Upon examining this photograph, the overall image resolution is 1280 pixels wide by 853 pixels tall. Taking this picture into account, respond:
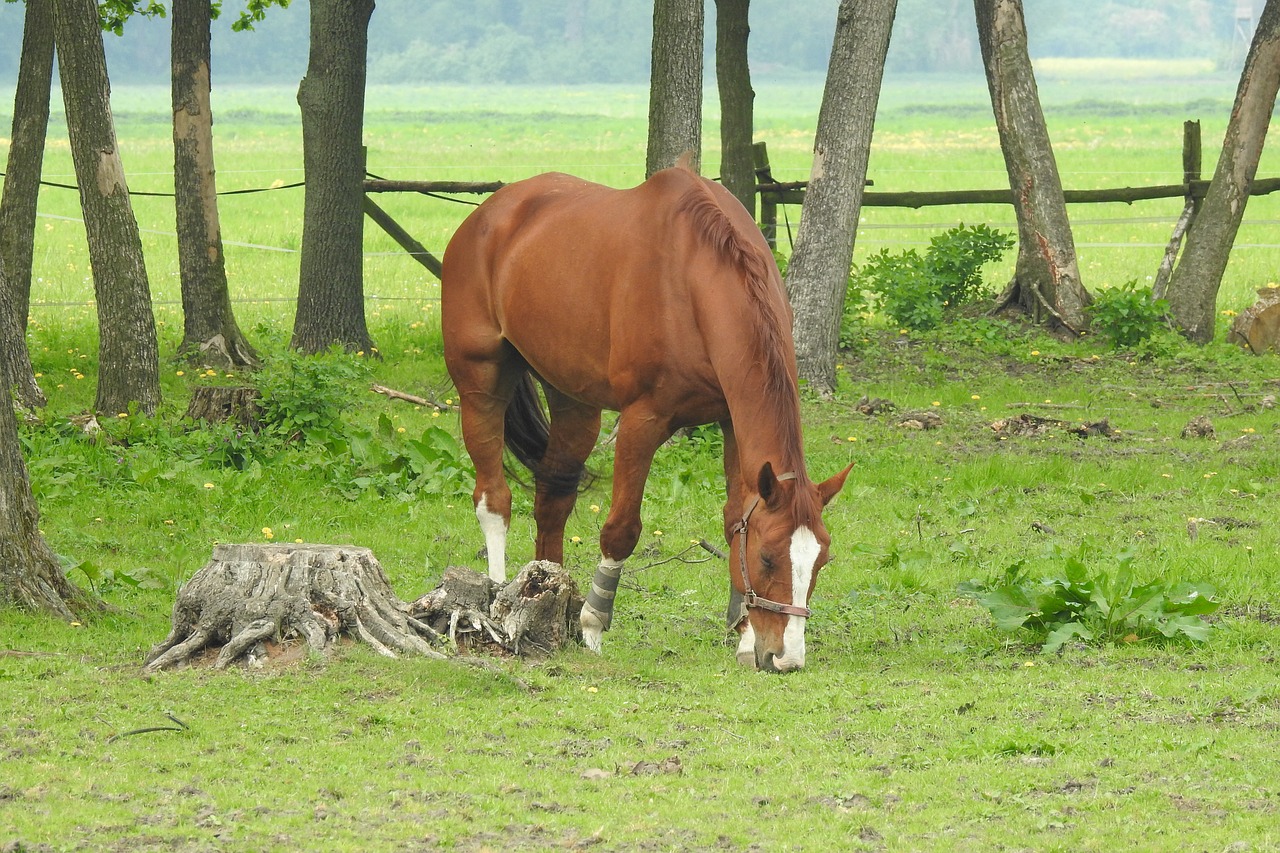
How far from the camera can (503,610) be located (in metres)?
6.23

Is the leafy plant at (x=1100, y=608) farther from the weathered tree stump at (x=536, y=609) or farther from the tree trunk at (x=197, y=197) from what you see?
the tree trunk at (x=197, y=197)

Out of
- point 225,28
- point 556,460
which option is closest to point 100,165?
point 556,460

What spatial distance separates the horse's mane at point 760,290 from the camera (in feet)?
A: 19.0

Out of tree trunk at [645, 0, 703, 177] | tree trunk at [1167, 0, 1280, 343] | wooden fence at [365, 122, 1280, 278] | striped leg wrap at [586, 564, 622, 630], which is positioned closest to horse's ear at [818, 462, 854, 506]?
striped leg wrap at [586, 564, 622, 630]

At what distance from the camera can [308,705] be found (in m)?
5.26

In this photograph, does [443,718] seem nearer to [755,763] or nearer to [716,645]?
[755,763]

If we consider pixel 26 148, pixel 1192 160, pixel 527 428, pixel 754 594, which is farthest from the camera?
pixel 1192 160

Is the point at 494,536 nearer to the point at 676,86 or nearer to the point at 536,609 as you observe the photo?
the point at 536,609

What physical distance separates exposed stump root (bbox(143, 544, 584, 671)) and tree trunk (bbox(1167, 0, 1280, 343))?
11.3 meters

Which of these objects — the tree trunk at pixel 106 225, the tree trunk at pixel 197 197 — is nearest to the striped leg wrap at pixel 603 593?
the tree trunk at pixel 106 225

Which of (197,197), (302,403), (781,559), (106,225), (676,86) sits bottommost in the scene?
(302,403)

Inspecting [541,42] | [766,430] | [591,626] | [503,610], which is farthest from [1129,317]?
[541,42]

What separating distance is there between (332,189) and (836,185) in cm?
454

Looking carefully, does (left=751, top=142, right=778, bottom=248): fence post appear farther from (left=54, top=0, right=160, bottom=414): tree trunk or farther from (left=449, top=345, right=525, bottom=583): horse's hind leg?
(left=449, top=345, right=525, bottom=583): horse's hind leg
